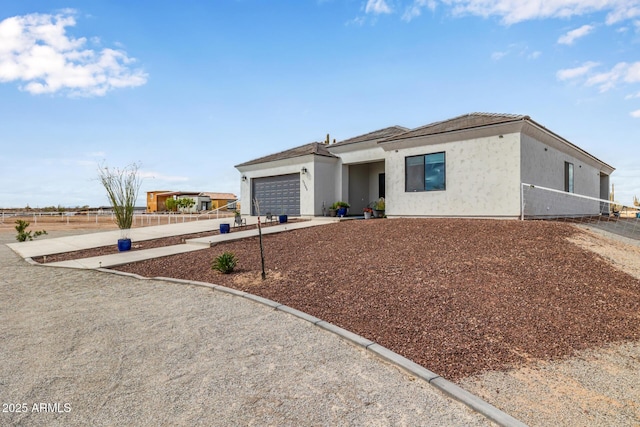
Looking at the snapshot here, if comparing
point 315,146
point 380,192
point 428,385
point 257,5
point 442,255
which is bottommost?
point 428,385

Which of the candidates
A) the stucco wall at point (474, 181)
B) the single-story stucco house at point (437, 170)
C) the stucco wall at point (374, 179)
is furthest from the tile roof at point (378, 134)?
the stucco wall at point (474, 181)

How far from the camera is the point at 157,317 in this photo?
5234 millimetres

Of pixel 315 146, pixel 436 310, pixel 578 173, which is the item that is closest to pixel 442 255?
pixel 436 310

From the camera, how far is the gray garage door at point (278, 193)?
64.4ft

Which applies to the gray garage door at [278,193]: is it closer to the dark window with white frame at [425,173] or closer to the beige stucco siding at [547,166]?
the dark window with white frame at [425,173]

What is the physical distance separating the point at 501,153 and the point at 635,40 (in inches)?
180

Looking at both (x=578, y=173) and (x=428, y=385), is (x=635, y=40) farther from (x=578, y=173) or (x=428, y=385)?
(x=428, y=385)

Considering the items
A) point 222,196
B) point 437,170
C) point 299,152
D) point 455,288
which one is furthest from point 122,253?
point 222,196

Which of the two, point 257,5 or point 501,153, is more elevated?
point 257,5

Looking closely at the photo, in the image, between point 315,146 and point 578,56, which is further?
point 315,146

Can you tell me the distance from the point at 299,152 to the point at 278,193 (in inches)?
111

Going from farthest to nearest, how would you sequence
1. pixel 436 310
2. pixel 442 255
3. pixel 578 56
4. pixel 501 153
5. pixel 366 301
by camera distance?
1. pixel 501 153
2. pixel 578 56
3. pixel 442 255
4. pixel 366 301
5. pixel 436 310

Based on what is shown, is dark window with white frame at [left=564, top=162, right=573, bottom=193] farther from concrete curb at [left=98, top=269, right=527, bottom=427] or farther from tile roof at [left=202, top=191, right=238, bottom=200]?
tile roof at [left=202, top=191, right=238, bottom=200]

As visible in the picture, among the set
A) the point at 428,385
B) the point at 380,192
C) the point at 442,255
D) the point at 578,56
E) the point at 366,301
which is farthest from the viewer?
the point at 380,192
